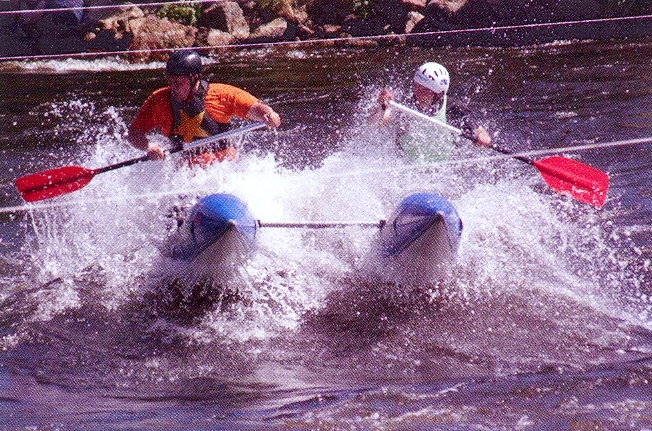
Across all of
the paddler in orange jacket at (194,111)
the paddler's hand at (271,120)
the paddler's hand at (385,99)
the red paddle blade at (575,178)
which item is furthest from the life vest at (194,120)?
the red paddle blade at (575,178)

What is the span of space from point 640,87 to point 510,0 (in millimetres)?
6878

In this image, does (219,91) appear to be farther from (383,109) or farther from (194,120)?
(383,109)

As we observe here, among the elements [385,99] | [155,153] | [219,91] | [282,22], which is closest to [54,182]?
[155,153]

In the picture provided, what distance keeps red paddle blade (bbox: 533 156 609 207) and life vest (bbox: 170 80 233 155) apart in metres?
2.60

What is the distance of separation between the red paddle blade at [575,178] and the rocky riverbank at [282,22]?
10.6 meters

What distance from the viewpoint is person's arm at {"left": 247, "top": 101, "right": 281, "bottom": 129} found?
6.43 meters

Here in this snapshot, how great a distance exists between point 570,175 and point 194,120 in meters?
3.00

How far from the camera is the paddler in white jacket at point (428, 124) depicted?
7.14 meters

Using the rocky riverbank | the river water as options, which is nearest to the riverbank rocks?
the rocky riverbank

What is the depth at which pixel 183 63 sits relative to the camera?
625 cm

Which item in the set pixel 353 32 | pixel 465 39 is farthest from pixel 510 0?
pixel 353 32

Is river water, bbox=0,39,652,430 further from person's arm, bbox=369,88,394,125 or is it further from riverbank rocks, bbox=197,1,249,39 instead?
riverbank rocks, bbox=197,1,249,39

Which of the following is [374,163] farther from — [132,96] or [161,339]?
[132,96]

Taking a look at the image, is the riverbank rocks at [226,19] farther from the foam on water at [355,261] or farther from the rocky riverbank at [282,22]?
the foam on water at [355,261]
